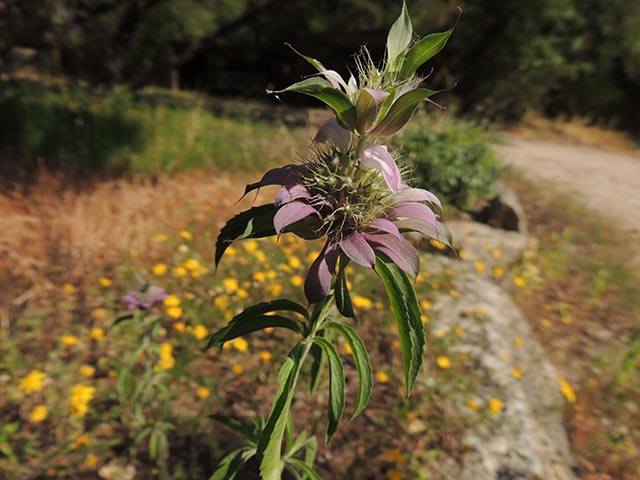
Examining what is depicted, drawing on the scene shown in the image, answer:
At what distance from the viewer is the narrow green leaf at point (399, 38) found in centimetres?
83

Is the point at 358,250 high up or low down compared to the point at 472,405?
up

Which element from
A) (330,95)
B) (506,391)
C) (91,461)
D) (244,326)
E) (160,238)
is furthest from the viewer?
(160,238)

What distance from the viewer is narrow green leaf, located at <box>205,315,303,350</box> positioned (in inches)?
41.8

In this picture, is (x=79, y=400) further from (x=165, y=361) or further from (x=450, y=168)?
(x=450, y=168)

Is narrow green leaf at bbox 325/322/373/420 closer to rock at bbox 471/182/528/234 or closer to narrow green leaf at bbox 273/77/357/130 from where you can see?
narrow green leaf at bbox 273/77/357/130

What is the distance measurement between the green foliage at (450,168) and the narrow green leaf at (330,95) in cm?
358

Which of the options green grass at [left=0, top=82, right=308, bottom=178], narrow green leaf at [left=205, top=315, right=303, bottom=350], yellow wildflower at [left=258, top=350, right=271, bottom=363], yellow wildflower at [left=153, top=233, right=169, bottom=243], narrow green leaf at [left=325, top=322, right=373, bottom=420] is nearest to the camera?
narrow green leaf at [left=325, top=322, right=373, bottom=420]

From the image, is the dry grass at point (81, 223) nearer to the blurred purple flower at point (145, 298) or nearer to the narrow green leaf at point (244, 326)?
the blurred purple flower at point (145, 298)

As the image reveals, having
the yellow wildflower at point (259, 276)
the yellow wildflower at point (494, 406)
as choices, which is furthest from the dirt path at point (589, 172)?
the yellow wildflower at point (259, 276)

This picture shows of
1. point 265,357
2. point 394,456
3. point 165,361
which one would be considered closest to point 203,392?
point 165,361

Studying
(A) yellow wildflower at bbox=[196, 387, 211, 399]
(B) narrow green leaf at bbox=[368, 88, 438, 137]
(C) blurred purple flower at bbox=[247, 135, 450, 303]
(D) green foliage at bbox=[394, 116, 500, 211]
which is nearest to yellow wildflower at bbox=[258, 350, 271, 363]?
(A) yellow wildflower at bbox=[196, 387, 211, 399]

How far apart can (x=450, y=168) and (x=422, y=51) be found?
12.6 ft

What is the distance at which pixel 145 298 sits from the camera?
67.7 inches

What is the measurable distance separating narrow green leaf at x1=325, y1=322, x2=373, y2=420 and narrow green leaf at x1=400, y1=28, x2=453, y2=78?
60cm
